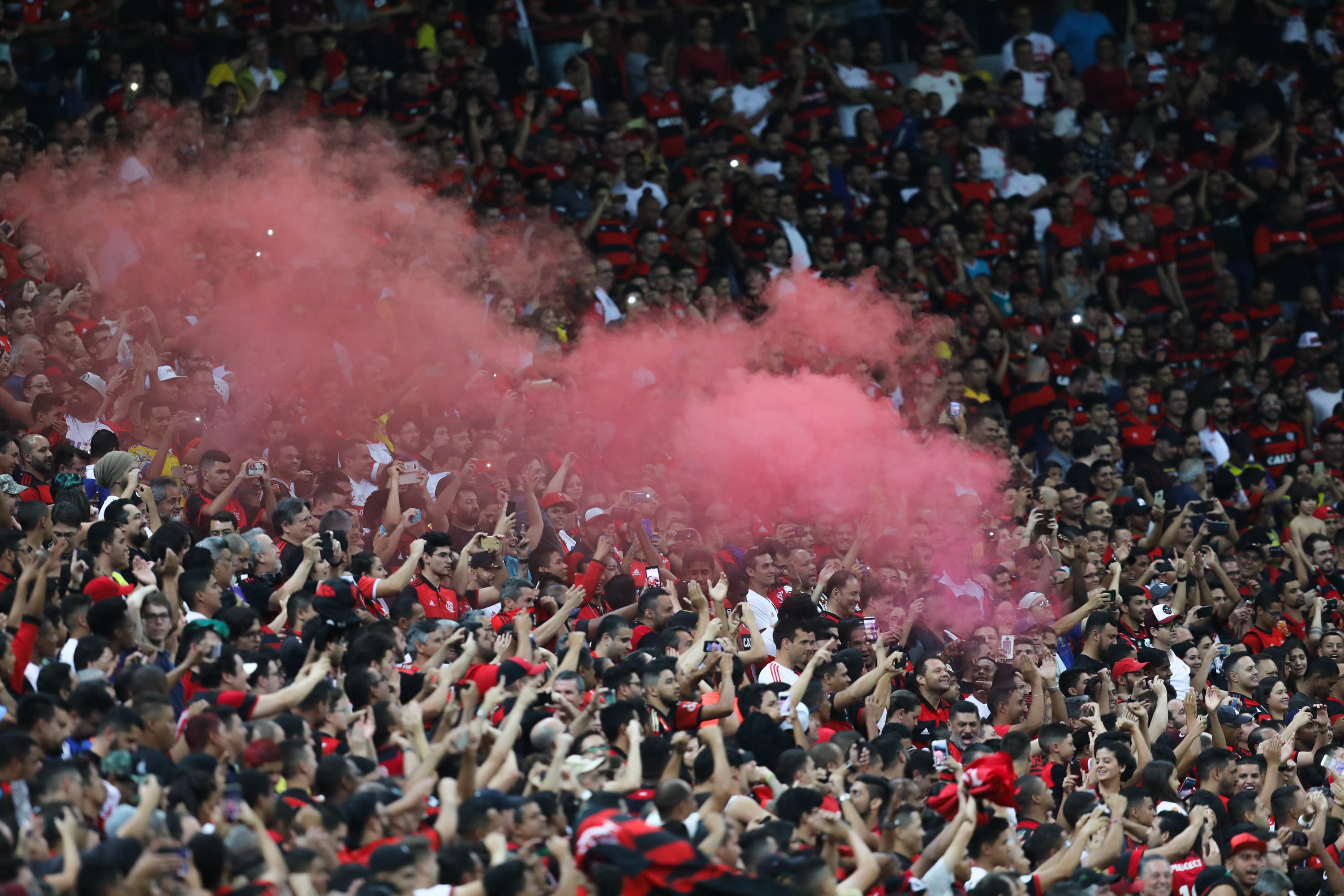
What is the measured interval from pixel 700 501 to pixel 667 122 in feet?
12.8

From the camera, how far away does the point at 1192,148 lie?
13750 millimetres

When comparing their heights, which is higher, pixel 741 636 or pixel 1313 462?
pixel 741 636

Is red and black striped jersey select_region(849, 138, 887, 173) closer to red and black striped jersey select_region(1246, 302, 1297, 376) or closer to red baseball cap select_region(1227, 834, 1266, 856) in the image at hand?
red and black striped jersey select_region(1246, 302, 1297, 376)

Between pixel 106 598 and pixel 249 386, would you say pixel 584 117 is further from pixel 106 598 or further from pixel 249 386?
pixel 106 598

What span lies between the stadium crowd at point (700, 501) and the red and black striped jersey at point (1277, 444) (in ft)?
0.08

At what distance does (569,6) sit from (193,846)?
9.65m

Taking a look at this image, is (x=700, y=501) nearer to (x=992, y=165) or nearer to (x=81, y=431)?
(x=81, y=431)

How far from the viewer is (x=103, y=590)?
6.50 m

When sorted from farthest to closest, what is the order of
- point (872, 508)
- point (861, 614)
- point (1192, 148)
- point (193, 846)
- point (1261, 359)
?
point (1192, 148) → point (1261, 359) → point (872, 508) → point (861, 614) → point (193, 846)

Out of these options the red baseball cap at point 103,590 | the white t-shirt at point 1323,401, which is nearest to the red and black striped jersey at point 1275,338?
the white t-shirt at point 1323,401

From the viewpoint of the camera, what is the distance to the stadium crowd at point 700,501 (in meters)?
5.65

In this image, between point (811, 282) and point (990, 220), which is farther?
point (990, 220)

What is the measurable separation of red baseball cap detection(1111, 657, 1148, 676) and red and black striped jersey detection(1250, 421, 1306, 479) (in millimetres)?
3615

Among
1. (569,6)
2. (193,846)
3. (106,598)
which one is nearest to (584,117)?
(569,6)
